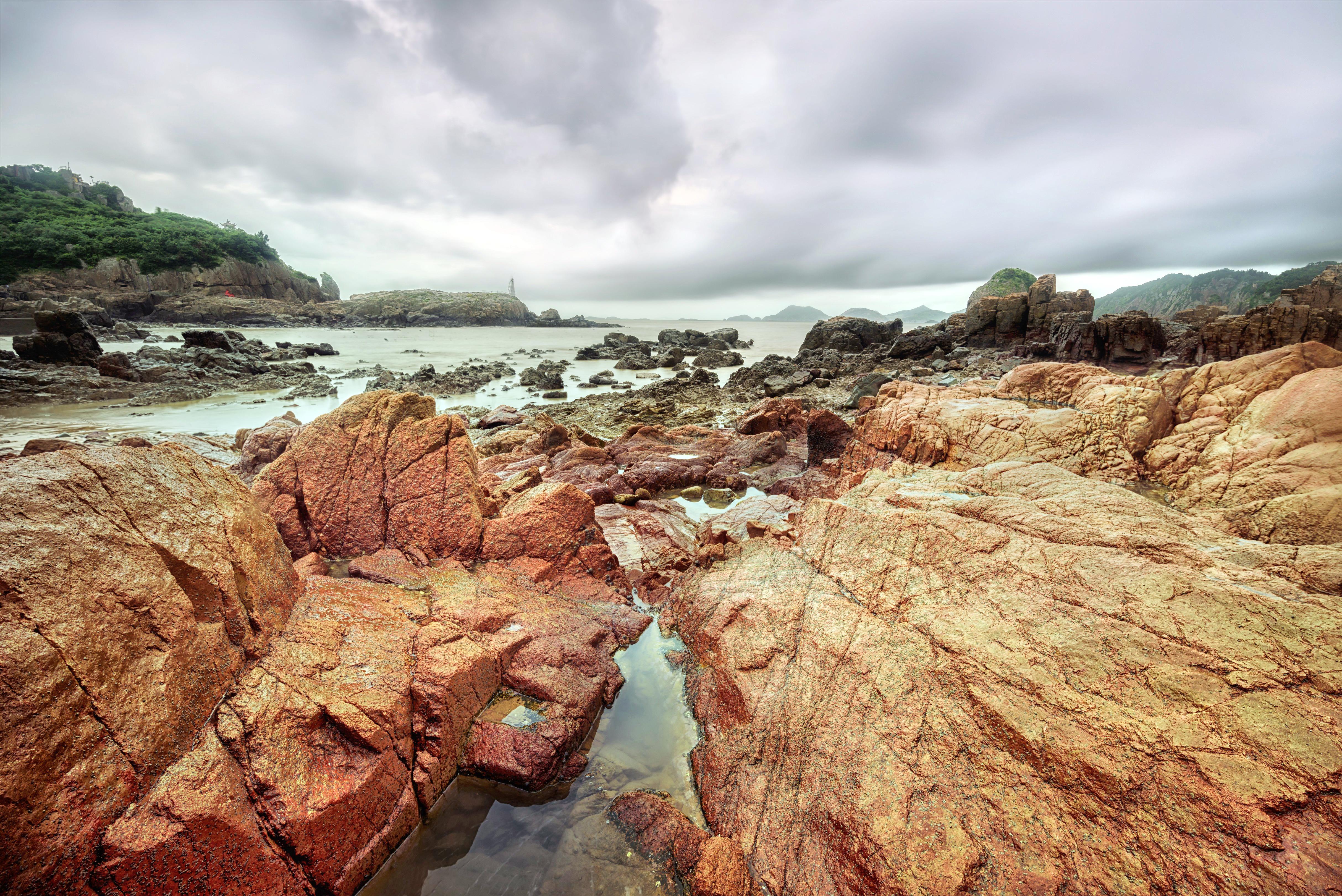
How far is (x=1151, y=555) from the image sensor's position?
5.52 m

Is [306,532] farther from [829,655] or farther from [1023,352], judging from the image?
[1023,352]

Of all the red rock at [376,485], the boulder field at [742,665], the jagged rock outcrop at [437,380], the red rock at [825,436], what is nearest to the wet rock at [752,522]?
the boulder field at [742,665]

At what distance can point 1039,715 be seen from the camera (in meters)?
4.36

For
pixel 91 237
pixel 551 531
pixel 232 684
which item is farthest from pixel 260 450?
pixel 91 237

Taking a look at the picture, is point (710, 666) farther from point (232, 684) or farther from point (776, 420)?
point (776, 420)

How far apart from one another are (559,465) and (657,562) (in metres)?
6.84

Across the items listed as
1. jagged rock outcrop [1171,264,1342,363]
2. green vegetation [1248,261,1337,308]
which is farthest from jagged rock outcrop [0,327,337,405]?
green vegetation [1248,261,1337,308]

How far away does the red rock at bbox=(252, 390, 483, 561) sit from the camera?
755 cm

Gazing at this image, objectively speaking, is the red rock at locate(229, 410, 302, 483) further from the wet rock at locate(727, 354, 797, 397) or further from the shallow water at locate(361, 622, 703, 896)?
the wet rock at locate(727, 354, 797, 397)

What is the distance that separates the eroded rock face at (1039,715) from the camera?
359cm

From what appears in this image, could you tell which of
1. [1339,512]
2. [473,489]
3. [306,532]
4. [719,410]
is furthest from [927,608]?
[719,410]

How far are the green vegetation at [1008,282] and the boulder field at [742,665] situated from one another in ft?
292

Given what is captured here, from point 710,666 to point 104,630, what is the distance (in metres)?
6.06

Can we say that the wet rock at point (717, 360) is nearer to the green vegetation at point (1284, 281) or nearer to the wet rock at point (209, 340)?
the wet rock at point (209, 340)
